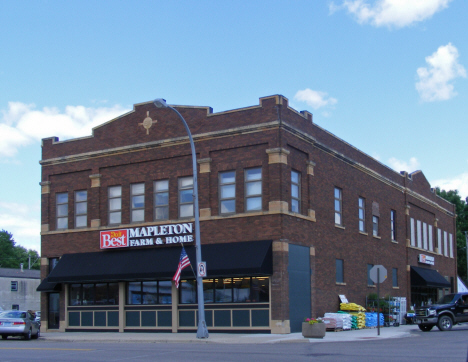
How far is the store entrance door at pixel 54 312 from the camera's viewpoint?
3322 cm

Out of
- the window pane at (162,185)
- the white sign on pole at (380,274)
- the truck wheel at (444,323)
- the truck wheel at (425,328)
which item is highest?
the window pane at (162,185)

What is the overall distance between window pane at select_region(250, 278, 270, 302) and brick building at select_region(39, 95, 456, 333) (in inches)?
1.9

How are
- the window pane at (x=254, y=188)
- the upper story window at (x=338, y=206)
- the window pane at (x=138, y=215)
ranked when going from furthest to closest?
the upper story window at (x=338, y=206)
the window pane at (x=138, y=215)
the window pane at (x=254, y=188)

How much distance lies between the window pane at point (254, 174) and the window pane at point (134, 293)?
771cm

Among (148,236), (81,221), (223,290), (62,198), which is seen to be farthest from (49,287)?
(223,290)

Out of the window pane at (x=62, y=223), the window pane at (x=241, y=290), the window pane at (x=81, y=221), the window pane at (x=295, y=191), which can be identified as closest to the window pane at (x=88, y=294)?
the window pane at (x=81, y=221)

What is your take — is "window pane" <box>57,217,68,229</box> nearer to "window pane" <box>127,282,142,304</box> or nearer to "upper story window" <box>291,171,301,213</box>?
"window pane" <box>127,282,142,304</box>

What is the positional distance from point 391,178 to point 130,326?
19654 mm

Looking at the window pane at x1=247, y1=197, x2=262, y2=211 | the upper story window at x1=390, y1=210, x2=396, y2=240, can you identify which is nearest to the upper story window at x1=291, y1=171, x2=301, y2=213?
the window pane at x1=247, y1=197, x2=262, y2=211

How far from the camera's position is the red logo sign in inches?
1207

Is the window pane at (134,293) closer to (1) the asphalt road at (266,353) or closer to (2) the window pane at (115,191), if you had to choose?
(2) the window pane at (115,191)

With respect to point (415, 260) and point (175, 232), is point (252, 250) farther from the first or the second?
point (415, 260)

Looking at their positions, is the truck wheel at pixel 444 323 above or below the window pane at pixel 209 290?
below

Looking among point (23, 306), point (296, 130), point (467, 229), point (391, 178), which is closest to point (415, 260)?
point (391, 178)
